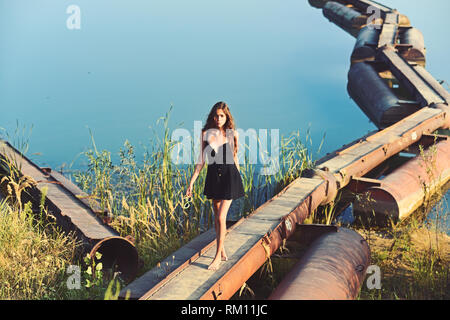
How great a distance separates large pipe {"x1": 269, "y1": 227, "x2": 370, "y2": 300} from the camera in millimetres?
4613

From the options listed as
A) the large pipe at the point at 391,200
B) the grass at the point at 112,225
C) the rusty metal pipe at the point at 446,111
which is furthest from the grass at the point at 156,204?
the rusty metal pipe at the point at 446,111

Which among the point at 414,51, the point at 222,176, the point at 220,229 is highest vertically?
the point at 414,51

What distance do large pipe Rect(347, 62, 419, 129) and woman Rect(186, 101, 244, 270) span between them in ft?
29.5

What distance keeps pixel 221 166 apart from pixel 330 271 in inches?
56.2

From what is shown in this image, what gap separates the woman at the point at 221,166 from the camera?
511 cm

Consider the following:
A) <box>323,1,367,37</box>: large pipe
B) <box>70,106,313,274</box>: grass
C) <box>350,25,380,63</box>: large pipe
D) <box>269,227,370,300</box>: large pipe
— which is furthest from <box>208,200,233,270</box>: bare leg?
<box>323,1,367,37</box>: large pipe

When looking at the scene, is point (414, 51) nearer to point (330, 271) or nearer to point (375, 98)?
point (375, 98)

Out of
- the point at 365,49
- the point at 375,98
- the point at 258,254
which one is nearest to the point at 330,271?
the point at 258,254

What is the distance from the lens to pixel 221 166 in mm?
Result: 5172

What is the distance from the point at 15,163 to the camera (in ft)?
24.8

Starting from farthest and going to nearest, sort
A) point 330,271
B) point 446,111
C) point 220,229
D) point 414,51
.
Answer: point 414,51 → point 446,111 → point 220,229 → point 330,271

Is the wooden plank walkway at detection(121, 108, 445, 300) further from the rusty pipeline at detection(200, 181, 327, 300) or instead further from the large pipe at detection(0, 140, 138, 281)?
the large pipe at detection(0, 140, 138, 281)

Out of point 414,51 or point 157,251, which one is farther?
point 414,51
